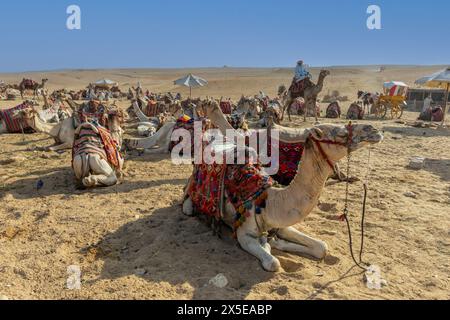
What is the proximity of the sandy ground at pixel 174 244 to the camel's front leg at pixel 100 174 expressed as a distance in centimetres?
17

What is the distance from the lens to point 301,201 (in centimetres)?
383

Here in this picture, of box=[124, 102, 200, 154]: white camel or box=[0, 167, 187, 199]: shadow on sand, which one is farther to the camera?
box=[124, 102, 200, 154]: white camel

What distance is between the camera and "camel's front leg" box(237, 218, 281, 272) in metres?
4.01

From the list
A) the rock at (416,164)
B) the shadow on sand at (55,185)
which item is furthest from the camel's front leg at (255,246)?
the rock at (416,164)

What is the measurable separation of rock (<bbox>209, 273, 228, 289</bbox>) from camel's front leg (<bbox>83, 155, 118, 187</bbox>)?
3.53m

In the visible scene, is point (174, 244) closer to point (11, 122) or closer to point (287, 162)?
point (287, 162)

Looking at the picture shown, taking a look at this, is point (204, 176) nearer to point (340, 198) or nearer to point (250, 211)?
point (250, 211)

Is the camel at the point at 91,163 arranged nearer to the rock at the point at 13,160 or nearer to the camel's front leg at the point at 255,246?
the rock at the point at 13,160

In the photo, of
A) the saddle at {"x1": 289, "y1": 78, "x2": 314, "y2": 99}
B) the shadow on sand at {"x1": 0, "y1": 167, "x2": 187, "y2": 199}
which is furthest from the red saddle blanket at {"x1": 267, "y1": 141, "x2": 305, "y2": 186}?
the saddle at {"x1": 289, "y1": 78, "x2": 314, "y2": 99}

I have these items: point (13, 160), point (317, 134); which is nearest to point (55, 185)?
point (13, 160)

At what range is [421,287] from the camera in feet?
12.8

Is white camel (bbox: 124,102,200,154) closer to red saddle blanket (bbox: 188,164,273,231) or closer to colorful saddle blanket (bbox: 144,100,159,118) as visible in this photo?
red saddle blanket (bbox: 188,164,273,231)

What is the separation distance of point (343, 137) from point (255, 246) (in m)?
1.48

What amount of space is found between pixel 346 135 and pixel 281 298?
1509 mm
